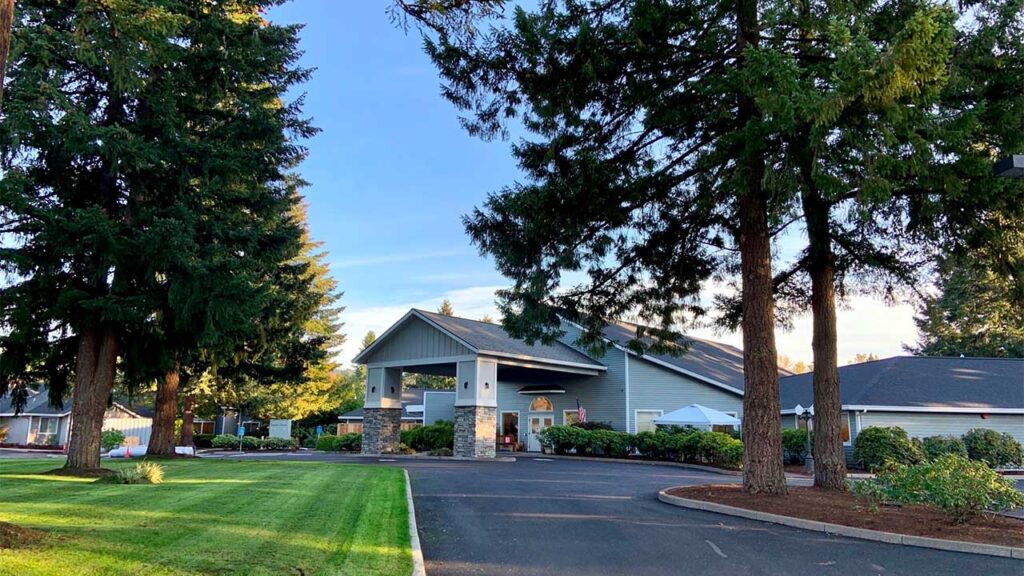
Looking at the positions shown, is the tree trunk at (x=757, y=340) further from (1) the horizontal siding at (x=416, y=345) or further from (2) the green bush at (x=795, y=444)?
(1) the horizontal siding at (x=416, y=345)

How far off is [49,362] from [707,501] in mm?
14461

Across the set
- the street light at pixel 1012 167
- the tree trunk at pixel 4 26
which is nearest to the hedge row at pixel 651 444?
the street light at pixel 1012 167

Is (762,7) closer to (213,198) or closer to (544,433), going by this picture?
(213,198)

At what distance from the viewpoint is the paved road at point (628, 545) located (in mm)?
6082

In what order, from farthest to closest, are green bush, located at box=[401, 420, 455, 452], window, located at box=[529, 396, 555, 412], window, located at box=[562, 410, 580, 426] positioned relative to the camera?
1. window, located at box=[529, 396, 555, 412]
2. window, located at box=[562, 410, 580, 426]
3. green bush, located at box=[401, 420, 455, 452]

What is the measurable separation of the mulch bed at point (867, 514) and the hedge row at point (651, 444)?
10.3 meters

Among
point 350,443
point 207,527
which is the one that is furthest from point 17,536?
point 350,443

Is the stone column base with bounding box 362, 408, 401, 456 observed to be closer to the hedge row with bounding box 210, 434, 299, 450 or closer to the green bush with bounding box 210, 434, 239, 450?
the hedge row with bounding box 210, 434, 299, 450

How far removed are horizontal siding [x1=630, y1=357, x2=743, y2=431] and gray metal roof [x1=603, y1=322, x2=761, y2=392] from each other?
44cm

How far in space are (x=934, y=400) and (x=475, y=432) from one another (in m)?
15.8

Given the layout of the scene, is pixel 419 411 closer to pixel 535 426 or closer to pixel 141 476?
pixel 535 426

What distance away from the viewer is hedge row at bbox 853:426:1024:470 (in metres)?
19.2

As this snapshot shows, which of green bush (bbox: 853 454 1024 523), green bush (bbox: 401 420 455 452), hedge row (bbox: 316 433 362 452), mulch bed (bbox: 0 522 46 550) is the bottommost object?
hedge row (bbox: 316 433 362 452)

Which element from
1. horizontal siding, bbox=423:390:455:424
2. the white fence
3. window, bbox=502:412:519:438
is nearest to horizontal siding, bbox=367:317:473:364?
window, bbox=502:412:519:438
